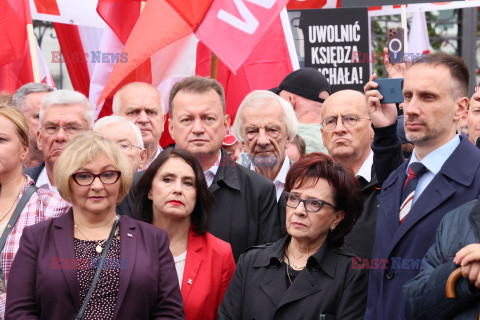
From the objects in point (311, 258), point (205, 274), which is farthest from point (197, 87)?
point (311, 258)

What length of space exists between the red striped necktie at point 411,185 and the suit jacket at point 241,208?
3.50ft

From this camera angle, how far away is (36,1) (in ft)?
26.2

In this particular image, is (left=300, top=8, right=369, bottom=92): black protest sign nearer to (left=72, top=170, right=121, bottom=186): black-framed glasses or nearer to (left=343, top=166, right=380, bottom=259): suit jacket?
(left=343, top=166, right=380, bottom=259): suit jacket

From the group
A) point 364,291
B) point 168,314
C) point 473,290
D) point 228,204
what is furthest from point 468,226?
point 228,204

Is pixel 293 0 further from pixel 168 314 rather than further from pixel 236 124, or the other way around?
pixel 168 314

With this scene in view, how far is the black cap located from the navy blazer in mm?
→ 2885

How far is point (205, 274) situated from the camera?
4480 mm

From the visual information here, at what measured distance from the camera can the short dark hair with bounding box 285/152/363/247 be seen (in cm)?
431

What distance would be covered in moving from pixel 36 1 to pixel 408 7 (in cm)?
408

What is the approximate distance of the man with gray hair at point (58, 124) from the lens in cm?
535

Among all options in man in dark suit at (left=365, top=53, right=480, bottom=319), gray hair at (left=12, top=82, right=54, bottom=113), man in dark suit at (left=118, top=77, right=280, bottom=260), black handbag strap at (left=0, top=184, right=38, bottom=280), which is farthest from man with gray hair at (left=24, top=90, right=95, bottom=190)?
man in dark suit at (left=365, top=53, right=480, bottom=319)

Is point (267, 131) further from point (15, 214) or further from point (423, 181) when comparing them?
point (15, 214)

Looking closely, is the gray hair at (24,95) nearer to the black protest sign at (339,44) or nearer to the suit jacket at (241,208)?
the suit jacket at (241,208)

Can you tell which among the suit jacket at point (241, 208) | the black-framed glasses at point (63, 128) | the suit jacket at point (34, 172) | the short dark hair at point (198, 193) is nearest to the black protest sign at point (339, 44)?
the suit jacket at point (241, 208)
